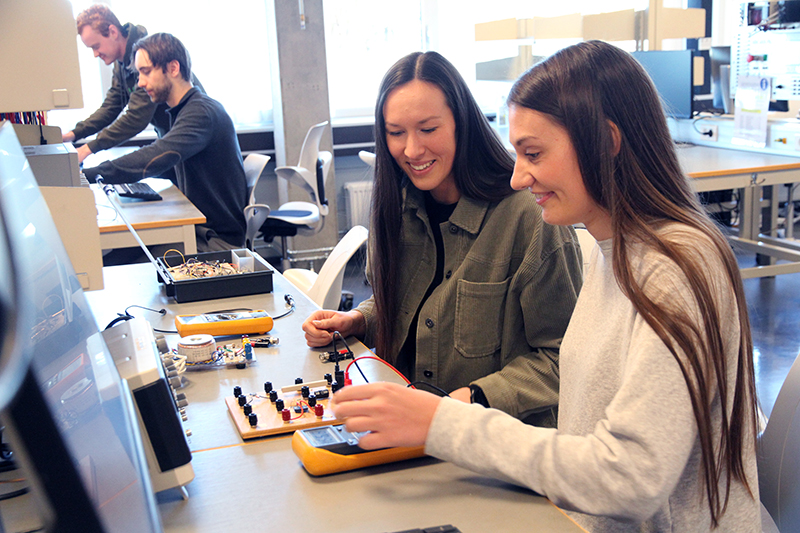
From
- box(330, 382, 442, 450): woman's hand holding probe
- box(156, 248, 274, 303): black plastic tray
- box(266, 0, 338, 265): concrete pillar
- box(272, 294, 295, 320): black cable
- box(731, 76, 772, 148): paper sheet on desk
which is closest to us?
box(330, 382, 442, 450): woman's hand holding probe

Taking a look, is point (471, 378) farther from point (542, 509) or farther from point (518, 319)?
point (542, 509)

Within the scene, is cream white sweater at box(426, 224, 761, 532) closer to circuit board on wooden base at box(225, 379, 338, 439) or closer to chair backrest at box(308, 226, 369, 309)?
circuit board on wooden base at box(225, 379, 338, 439)

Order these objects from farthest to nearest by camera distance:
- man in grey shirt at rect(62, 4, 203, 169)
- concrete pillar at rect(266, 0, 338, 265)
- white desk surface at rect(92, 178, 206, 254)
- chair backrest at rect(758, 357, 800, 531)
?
1. concrete pillar at rect(266, 0, 338, 265)
2. man in grey shirt at rect(62, 4, 203, 169)
3. white desk surface at rect(92, 178, 206, 254)
4. chair backrest at rect(758, 357, 800, 531)

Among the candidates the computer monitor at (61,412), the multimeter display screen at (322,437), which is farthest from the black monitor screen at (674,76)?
the computer monitor at (61,412)

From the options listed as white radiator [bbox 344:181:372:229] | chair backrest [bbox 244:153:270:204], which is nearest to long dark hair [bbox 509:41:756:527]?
chair backrest [bbox 244:153:270:204]

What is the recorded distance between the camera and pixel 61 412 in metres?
0.28

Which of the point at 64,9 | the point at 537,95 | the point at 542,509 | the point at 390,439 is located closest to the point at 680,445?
the point at 542,509

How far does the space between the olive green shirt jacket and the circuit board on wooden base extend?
291mm

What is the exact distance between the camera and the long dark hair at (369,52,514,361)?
1409mm

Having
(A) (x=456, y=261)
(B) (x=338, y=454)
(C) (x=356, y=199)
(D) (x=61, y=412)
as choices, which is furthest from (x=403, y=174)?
(C) (x=356, y=199)

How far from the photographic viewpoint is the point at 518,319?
136cm

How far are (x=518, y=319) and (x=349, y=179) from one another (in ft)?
14.2

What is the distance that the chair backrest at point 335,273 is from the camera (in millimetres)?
2029

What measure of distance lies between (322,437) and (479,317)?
489mm
